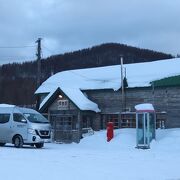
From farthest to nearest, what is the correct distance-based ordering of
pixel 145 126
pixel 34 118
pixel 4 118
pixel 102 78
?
pixel 102 78 → pixel 145 126 → pixel 4 118 → pixel 34 118

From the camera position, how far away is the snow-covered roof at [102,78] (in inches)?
1551

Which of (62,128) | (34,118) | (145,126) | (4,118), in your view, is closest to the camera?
(34,118)

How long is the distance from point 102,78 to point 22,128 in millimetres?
16606

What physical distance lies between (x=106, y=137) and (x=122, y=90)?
23.2 ft

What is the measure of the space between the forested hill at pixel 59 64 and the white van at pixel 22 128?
25898mm

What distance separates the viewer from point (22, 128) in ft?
90.7

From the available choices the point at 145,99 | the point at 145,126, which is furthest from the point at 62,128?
the point at 145,126

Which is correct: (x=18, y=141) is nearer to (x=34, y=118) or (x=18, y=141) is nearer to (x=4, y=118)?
(x=34, y=118)

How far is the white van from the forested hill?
25898 mm

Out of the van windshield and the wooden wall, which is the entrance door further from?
the van windshield

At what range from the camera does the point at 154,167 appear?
53.2 ft

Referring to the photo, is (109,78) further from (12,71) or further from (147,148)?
(12,71)

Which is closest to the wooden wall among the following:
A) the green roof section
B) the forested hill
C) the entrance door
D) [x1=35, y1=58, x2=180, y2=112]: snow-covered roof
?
the green roof section

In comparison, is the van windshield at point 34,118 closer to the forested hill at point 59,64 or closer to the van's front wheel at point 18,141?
the van's front wheel at point 18,141
